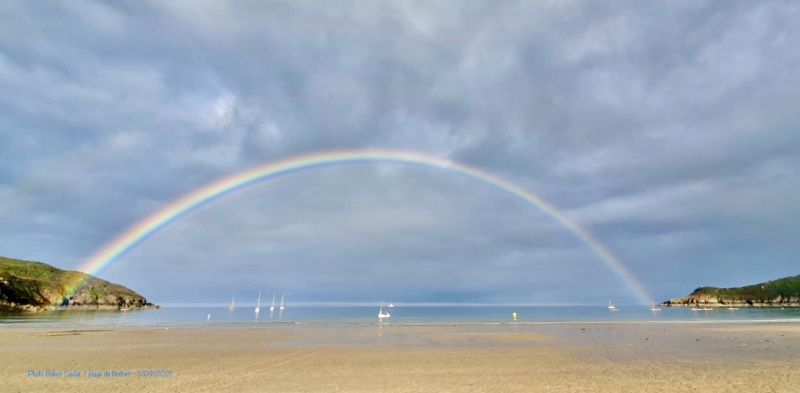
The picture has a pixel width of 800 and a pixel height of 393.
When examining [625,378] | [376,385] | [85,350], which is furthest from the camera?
[85,350]

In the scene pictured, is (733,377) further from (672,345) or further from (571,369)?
(672,345)

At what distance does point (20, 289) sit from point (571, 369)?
199m

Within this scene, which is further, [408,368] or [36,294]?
[36,294]

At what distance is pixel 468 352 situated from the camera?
31516 mm

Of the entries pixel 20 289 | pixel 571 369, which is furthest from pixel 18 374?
pixel 20 289

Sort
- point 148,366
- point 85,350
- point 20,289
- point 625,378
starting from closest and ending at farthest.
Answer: point 625,378 → point 148,366 → point 85,350 → point 20,289

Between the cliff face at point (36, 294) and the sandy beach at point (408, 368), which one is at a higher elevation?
the cliff face at point (36, 294)

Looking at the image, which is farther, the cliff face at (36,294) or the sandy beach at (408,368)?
the cliff face at (36,294)

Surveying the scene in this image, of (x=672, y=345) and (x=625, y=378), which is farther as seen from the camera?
(x=672, y=345)

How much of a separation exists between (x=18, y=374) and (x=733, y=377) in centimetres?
3475

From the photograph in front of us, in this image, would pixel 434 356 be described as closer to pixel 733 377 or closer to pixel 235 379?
pixel 235 379

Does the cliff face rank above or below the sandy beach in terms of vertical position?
above

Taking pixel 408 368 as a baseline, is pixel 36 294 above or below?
above

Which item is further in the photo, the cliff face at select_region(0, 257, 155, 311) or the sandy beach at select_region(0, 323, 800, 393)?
the cliff face at select_region(0, 257, 155, 311)
